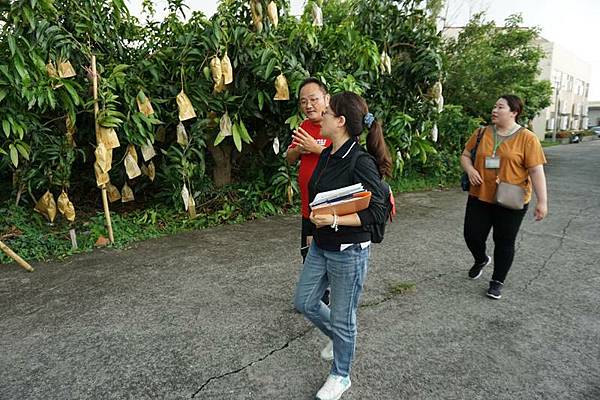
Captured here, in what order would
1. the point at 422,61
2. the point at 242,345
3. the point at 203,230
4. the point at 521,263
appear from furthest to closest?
1. the point at 422,61
2. the point at 203,230
3. the point at 521,263
4. the point at 242,345

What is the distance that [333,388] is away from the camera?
2012mm

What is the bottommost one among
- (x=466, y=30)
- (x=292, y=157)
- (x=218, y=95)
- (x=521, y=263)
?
(x=521, y=263)

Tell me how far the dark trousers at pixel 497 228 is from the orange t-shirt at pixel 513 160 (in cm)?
12

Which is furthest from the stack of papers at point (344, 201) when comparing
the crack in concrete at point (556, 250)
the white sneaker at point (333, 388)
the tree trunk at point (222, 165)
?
the tree trunk at point (222, 165)

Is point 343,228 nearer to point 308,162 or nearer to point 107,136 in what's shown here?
point 308,162

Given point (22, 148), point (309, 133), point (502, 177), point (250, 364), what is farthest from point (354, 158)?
point (22, 148)

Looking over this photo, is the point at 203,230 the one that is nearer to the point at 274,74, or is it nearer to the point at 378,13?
the point at 274,74

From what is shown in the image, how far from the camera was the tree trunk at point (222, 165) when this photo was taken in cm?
573

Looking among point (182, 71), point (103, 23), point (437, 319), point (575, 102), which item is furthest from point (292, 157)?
point (575, 102)

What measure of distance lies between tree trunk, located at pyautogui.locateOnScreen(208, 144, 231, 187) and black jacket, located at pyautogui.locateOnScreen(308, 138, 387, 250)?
3.97 metres

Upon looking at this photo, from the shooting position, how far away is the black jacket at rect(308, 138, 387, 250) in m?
1.84

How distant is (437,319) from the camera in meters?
2.86

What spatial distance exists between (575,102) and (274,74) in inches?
2018

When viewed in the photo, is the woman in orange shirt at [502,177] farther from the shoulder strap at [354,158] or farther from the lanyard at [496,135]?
the shoulder strap at [354,158]
